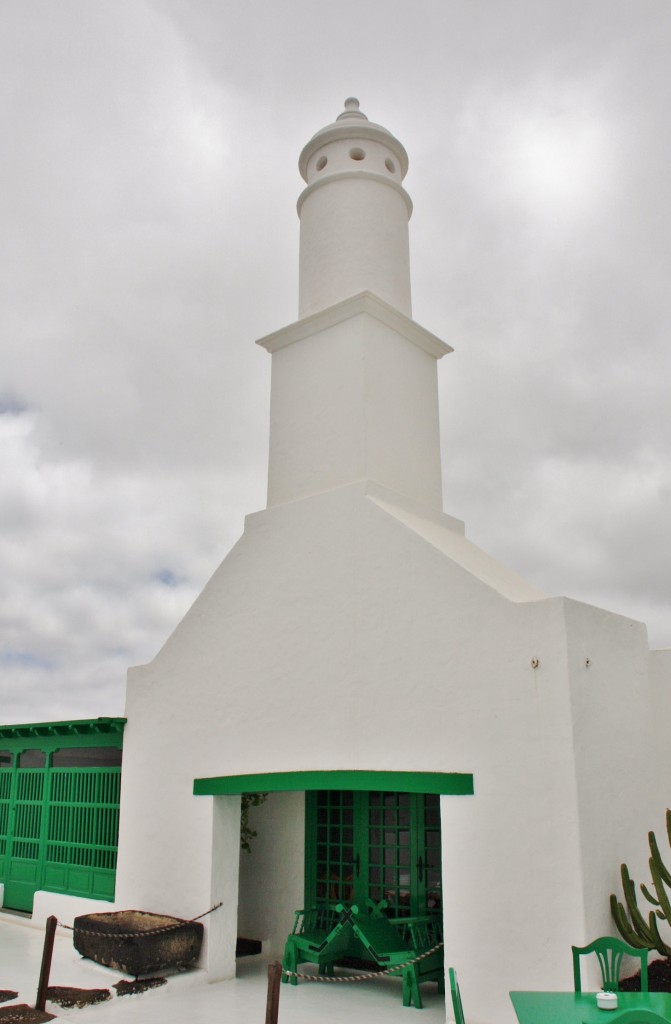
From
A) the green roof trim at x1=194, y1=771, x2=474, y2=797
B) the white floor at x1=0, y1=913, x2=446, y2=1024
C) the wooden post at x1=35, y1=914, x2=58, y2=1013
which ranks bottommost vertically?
the white floor at x1=0, y1=913, x2=446, y2=1024

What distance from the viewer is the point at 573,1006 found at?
5961mm

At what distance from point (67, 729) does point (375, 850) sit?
6.00 meters

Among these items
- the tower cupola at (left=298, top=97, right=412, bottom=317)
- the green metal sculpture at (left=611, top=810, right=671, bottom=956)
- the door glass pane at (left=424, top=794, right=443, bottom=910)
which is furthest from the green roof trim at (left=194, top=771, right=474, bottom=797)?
the tower cupola at (left=298, top=97, right=412, bottom=317)

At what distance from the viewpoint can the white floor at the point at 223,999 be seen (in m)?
8.67

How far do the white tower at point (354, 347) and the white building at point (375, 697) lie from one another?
0.04 meters

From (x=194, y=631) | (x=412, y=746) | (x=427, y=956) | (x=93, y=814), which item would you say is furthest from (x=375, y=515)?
(x=93, y=814)

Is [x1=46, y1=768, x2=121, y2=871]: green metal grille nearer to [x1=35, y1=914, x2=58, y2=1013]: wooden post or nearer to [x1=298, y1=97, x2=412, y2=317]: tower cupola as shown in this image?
[x1=35, y1=914, x2=58, y2=1013]: wooden post

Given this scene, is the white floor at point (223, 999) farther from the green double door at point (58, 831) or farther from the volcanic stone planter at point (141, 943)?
the green double door at point (58, 831)

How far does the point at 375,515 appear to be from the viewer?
10.1 m

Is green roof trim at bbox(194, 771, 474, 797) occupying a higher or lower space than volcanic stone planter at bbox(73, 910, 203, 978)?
higher

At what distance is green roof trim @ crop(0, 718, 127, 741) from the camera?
1274 cm

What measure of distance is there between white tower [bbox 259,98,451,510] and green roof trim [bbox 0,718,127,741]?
14.3 feet

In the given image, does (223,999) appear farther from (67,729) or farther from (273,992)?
(67,729)

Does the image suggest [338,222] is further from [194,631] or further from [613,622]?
[613,622]
